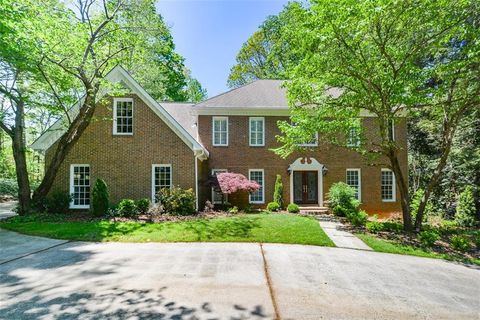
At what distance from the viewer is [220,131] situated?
17.3m

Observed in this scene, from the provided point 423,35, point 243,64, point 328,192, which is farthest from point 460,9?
point 243,64

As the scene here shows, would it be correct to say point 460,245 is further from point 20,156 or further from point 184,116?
point 20,156

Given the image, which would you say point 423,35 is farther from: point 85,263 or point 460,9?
point 85,263

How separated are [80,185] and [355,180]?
15.2 metres

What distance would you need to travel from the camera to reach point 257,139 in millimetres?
17422

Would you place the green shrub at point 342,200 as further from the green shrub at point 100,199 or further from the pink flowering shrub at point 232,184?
the green shrub at point 100,199

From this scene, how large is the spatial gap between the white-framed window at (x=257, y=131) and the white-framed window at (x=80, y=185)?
8.93 m

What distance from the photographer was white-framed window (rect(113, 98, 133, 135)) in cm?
1405

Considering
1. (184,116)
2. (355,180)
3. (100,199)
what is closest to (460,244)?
(355,180)

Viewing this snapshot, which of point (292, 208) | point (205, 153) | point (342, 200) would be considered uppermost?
point (205, 153)

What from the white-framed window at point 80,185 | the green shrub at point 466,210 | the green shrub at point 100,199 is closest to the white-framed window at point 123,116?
the white-framed window at point 80,185

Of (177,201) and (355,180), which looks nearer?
(177,201)

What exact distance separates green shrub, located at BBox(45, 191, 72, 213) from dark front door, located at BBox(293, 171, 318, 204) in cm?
1209

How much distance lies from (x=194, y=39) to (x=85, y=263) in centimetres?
1621
